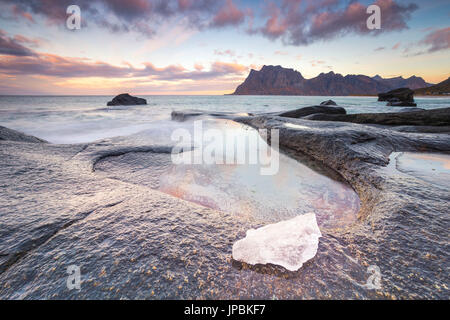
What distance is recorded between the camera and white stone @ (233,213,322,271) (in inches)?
42.5

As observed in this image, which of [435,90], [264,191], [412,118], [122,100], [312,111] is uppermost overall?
[435,90]

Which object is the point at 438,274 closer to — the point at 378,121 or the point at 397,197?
the point at 397,197

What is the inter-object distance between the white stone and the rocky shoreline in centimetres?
4

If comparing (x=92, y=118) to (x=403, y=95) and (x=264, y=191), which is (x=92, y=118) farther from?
(x=403, y=95)

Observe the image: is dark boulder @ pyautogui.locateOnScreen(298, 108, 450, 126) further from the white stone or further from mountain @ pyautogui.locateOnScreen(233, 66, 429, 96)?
mountain @ pyautogui.locateOnScreen(233, 66, 429, 96)

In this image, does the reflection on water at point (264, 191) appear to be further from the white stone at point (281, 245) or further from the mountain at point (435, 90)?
the mountain at point (435, 90)

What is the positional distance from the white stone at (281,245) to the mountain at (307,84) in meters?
189

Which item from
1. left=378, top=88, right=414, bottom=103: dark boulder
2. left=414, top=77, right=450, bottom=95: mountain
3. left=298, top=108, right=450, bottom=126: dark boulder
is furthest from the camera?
left=414, top=77, right=450, bottom=95: mountain

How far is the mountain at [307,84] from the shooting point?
167125 mm

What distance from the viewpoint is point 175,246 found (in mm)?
1186

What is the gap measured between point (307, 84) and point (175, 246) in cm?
20390

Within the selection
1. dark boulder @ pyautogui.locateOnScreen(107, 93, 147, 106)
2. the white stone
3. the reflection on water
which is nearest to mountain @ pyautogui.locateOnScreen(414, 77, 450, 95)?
dark boulder @ pyautogui.locateOnScreen(107, 93, 147, 106)

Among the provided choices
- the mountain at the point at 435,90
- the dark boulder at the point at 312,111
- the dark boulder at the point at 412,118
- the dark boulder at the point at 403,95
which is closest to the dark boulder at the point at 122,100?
the dark boulder at the point at 312,111

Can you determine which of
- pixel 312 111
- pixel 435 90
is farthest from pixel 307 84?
pixel 312 111
